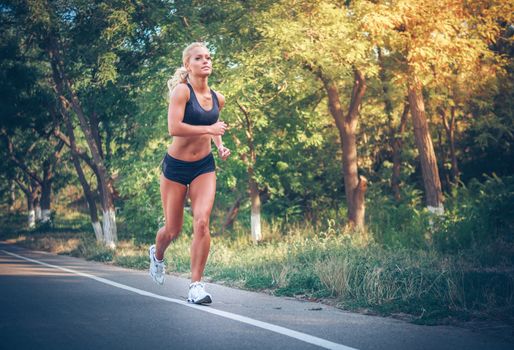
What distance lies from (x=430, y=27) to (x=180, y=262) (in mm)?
8637

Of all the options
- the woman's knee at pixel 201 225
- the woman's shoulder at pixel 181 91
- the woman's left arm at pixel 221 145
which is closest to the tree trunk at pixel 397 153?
the woman's left arm at pixel 221 145

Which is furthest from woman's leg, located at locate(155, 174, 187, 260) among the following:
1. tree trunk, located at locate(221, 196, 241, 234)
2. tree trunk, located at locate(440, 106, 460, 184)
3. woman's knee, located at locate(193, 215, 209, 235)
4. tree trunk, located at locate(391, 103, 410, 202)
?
tree trunk, located at locate(440, 106, 460, 184)

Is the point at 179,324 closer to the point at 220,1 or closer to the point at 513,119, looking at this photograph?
the point at 220,1

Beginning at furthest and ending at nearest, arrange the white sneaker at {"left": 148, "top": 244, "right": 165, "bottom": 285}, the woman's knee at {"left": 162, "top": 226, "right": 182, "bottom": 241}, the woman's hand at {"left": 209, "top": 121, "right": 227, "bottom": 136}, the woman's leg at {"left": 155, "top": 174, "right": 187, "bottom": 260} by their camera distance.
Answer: the white sneaker at {"left": 148, "top": 244, "right": 165, "bottom": 285} < the woman's knee at {"left": 162, "top": 226, "right": 182, "bottom": 241} < the woman's leg at {"left": 155, "top": 174, "right": 187, "bottom": 260} < the woman's hand at {"left": 209, "top": 121, "right": 227, "bottom": 136}

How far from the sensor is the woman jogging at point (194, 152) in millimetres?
5883

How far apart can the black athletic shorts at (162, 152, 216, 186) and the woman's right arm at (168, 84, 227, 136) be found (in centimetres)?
48

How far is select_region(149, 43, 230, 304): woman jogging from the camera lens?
232 inches

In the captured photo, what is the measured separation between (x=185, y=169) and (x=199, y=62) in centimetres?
110

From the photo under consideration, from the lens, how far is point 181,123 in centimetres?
581

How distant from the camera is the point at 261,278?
830 cm

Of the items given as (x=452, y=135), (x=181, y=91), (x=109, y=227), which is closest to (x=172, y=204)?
(x=181, y=91)

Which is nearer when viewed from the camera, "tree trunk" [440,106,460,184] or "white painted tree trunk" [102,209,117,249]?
"white painted tree trunk" [102,209,117,249]

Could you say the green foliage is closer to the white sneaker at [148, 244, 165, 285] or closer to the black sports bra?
the white sneaker at [148, 244, 165, 285]

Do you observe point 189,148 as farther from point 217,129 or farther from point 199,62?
point 199,62
